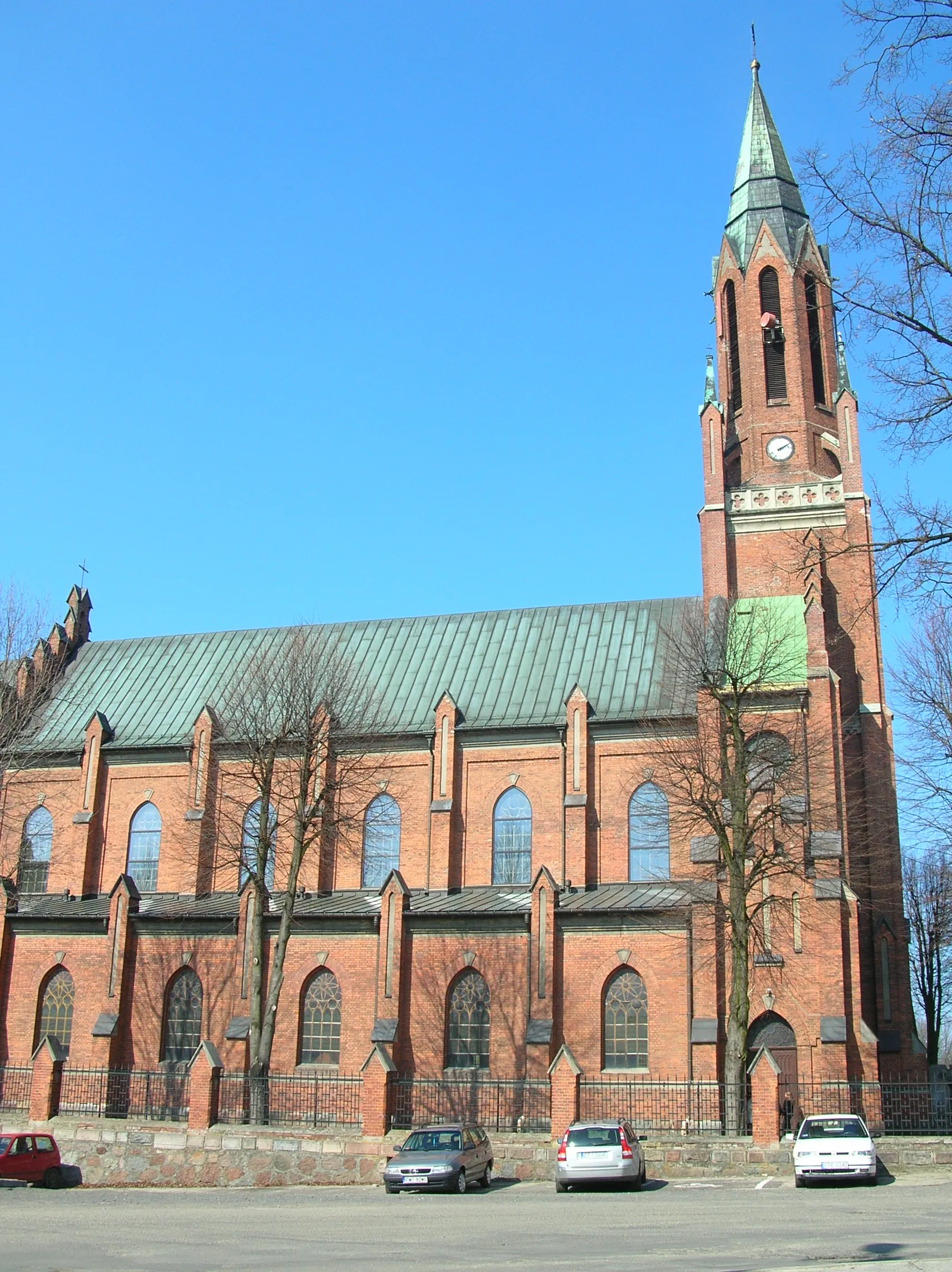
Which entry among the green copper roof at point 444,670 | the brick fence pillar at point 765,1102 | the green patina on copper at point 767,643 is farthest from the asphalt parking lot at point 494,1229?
the green copper roof at point 444,670

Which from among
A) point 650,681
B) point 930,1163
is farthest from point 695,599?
point 930,1163

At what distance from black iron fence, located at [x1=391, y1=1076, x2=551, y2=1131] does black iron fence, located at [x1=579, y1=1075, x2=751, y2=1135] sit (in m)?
1.17

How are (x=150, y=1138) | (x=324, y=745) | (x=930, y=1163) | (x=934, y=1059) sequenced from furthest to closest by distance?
1. (x=934, y=1059)
2. (x=324, y=745)
3. (x=150, y=1138)
4. (x=930, y=1163)

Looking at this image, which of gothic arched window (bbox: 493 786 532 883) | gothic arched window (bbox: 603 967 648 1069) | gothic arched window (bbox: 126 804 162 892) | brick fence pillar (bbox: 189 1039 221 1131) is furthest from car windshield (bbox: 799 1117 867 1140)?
gothic arched window (bbox: 126 804 162 892)

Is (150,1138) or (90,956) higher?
(90,956)

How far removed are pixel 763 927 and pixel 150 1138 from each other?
597 inches

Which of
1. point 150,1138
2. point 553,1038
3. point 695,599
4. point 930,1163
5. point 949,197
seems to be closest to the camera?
point 949,197

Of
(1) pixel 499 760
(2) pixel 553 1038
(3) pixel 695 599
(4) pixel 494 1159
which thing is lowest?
(4) pixel 494 1159

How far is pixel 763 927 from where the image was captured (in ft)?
101

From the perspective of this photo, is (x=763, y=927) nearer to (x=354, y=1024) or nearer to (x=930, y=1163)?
(x=930, y=1163)

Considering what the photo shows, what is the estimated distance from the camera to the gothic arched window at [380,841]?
36156 millimetres

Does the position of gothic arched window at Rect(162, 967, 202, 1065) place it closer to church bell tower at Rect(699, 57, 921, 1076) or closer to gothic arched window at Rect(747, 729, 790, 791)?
gothic arched window at Rect(747, 729, 790, 791)

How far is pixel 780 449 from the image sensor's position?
38750mm

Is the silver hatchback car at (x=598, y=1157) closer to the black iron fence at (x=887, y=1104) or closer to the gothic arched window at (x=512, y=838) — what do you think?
the black iron fence at (x=887, y=1104)
